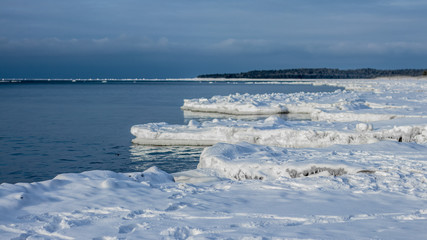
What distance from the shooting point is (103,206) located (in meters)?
5.97

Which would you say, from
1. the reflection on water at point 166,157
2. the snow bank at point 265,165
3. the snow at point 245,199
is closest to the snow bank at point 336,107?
the reflection on water at point 166,157

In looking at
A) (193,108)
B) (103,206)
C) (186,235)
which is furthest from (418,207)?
(193,108)

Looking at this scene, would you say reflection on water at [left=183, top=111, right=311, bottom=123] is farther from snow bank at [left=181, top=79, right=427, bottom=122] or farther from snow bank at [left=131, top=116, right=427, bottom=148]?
snow bank at [left=131, top=116, right=427, bottom=148]

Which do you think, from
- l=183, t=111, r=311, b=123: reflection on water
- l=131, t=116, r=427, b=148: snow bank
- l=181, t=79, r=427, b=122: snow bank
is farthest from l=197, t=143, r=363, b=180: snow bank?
l=183, t=111, r=311, b=123: reflection on water

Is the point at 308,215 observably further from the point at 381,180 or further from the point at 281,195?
the point at 381,180

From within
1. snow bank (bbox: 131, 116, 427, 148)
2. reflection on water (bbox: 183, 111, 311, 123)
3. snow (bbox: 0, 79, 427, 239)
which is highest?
snow (bbox: 0, 79, 427, 239)

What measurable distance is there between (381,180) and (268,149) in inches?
141

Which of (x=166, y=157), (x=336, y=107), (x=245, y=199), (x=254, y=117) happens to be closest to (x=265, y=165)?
(x=245, y=199)

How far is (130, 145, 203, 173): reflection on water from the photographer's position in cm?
1260

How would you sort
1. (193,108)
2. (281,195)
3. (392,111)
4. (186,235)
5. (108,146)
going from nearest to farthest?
(186,235)
(281,195)
(108,146)
(392,111)
(193,108)

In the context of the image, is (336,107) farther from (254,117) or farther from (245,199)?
(245,199)

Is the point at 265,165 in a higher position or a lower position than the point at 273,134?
higher

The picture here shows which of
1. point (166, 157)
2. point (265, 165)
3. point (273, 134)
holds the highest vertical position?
point (265, 165)

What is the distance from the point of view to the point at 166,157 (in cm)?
1391
